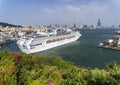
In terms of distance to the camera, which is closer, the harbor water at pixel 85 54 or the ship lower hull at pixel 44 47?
the harbor water at pixel 85 54

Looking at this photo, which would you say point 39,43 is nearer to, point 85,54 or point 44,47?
point 44,47

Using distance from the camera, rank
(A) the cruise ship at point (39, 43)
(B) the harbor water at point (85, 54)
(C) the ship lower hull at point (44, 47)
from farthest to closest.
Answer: (A) the cruise ship at point (39, 43)
(C) the ship lower hull at point (44, 47)
(B) the harbor water at point (85, 54)

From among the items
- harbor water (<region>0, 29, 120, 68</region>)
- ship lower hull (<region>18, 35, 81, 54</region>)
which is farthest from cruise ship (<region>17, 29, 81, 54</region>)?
harbor water (<region>0, 29, 120, 68</region>)

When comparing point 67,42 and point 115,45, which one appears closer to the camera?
point 115,45

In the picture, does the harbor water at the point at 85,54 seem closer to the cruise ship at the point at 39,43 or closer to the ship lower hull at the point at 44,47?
the ship lower hull at the point at 44,47

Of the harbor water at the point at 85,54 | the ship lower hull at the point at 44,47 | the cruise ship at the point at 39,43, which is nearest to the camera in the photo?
the harbor water at the point at 85,54

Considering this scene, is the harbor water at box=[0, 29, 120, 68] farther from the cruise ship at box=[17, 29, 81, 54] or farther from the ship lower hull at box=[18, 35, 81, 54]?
the cruise ship at box=[17, 29, 81, 54]

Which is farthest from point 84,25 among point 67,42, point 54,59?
point 54,59

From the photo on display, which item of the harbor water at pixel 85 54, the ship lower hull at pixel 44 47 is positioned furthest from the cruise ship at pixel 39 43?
the harbor water at pixel 85 54

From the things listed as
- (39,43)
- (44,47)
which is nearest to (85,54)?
(44,47)

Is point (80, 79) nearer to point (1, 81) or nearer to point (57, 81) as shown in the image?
point (57, 81)

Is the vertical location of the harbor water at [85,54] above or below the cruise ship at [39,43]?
below
